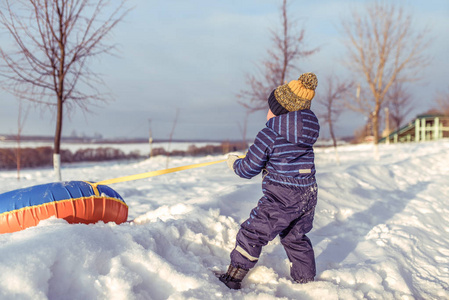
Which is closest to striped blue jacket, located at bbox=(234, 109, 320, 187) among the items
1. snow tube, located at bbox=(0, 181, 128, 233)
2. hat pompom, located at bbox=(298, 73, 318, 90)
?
hat pompom, located at bbox=(298, 73, 318, 90)

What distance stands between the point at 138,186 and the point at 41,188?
16.5 feet

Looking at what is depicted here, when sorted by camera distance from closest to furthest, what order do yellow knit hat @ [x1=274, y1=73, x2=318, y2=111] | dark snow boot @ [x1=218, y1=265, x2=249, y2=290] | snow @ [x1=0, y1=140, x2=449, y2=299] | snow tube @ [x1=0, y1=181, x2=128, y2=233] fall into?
snow @ [x1=0, y1=140, x2=449, y2=299]
dark snow boot @ [x1=218, y1=265, x2=249, y2=290]
yellow knit hat @ [x1=274, y1=73, x2=318, y2=111]
snow tube @ [x1=0, y1=181, x2=128, y2=233]

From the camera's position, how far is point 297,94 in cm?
295

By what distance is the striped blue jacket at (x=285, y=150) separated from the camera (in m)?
2.89

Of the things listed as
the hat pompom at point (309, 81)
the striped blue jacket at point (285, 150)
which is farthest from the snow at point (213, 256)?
the hat pompom at point (309, 81)

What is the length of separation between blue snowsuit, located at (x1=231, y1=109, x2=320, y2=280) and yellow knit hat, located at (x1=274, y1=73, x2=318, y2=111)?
0.07 metres

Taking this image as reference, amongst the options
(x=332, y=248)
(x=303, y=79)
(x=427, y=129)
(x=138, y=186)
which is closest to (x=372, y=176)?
(x=332, y=248)

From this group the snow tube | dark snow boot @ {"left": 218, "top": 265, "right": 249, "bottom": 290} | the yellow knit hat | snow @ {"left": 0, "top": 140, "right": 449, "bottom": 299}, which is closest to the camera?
snow @ {"left": 0, "top": 140, "right": 449, "bottom": 299}

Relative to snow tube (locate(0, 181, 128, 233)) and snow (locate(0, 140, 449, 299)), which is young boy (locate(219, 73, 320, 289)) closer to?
snow (locate(0, 140, 449, 299))

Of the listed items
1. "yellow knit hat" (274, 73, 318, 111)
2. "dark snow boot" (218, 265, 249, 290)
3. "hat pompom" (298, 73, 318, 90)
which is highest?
"hat pompom" (298, 73, 318, 90)

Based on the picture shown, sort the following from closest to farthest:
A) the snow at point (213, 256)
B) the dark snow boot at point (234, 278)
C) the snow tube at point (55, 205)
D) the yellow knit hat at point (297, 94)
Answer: the snow at point (213, 256) < the dark snow boot at point (234, 278) < the yellow knit hat at point (297, 94) < the snow tube at point (55, 205)

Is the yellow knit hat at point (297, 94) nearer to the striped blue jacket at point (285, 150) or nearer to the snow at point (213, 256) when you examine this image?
the striped blue jacket at point (285, 150)

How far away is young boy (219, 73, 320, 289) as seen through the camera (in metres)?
2.88

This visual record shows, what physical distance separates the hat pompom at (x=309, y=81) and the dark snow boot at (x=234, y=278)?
1.70m
